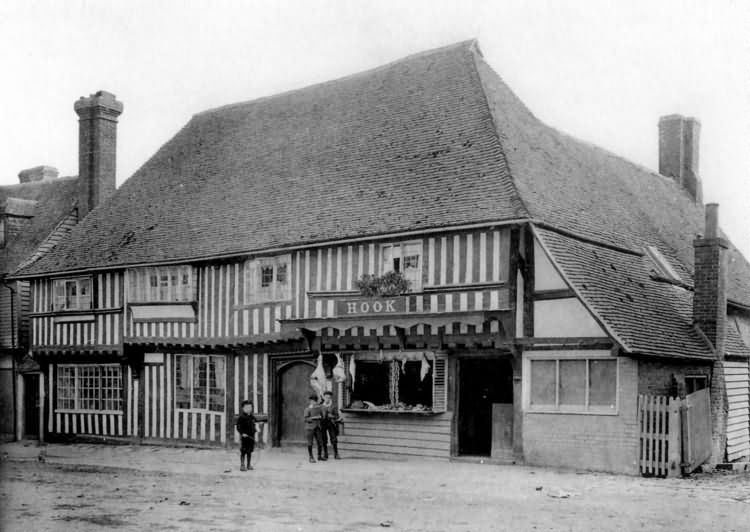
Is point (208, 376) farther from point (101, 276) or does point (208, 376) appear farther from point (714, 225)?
point (714, 225)

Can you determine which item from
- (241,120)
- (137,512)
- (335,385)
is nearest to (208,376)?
(335,385)

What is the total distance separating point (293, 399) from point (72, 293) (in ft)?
26.5

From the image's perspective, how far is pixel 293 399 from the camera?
20.8 m

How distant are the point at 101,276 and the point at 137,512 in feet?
43.7

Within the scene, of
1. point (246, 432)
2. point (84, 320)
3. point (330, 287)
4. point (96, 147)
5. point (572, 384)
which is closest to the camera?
point (572, 384)

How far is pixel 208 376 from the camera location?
22234 millimetres

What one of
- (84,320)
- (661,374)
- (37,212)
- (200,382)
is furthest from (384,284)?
(37,212)

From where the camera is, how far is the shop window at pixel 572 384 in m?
16.2

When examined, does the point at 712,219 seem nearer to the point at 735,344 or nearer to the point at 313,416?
the point at 735,344

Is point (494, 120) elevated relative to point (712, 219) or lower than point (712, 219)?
elevated

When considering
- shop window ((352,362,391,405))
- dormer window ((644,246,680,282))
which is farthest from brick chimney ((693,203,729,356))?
shop window ((352,362,391,405))

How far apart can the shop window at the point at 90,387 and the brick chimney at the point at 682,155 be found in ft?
62.7

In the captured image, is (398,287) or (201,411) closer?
(398,287)

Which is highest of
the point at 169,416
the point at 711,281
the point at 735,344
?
the point at 711,281
